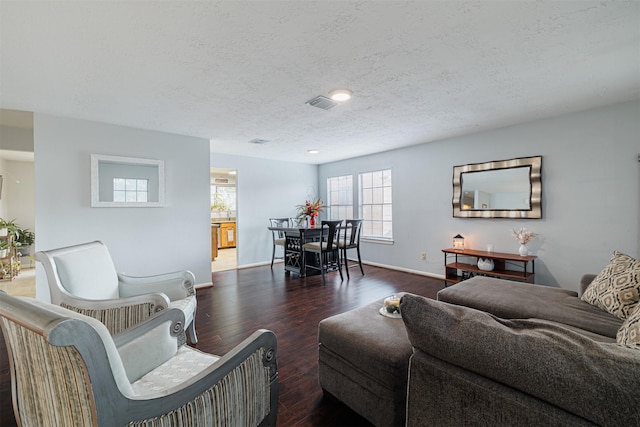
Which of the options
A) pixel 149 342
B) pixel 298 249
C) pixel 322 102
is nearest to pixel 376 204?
pixel 298 249

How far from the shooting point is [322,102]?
2.85 m

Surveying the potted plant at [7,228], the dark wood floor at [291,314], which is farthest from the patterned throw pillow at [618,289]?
the potted plant at [7,228]

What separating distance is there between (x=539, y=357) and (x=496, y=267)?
11.7ft

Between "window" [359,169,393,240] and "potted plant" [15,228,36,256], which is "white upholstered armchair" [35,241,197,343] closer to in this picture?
"window" [359,169,393,240]

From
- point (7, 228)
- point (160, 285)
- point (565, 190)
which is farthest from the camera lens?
point (7, 228)

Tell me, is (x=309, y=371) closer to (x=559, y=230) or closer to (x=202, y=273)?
(x=202, y=273)

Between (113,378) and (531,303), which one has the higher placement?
(113,378)

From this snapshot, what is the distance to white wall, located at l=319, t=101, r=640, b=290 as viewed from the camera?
3016 mm

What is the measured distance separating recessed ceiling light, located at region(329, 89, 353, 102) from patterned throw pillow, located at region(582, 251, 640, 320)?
2.49m

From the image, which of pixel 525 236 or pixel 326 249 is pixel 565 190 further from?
pixel 326 249

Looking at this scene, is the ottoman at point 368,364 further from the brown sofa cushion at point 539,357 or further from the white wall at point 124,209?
the white wall at point 124,209

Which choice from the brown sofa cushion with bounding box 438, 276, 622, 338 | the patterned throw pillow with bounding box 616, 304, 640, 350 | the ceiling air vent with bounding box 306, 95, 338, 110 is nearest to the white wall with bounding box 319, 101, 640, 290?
the brown sofa cushion with bounding box 438, 276, 622, 338

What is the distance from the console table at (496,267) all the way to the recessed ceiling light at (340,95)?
2784 millimetres

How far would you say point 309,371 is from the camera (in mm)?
2047
